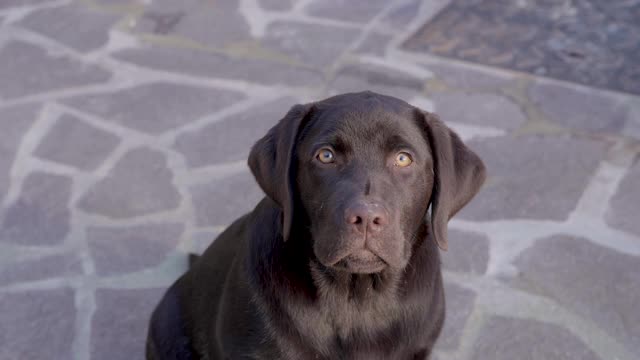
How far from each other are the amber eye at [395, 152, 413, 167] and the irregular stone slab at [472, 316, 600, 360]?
1.26m

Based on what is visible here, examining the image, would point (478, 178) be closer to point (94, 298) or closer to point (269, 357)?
point (269, 357)

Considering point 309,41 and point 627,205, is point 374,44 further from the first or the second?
point 627,205

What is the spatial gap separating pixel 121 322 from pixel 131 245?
0.54 meters

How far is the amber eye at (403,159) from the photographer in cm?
277

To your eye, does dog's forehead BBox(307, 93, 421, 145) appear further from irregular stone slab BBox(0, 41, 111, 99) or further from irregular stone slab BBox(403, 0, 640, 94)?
irregular stone slab BBox(0, 41, 111, 99)

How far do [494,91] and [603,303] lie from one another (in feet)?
6.23

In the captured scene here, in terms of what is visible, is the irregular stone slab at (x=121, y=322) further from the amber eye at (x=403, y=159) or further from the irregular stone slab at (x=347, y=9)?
the irregular stone slab at (x=347, y=9)

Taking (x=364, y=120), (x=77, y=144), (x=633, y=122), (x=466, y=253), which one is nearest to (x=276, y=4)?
(x=77, y=144)

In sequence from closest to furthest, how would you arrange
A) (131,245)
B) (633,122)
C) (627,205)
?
(131,245) → (627,205) → (633,122)

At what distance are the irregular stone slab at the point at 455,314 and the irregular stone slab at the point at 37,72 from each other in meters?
2.89

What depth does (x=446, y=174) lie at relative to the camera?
9.19ft

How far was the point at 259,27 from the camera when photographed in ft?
20.5

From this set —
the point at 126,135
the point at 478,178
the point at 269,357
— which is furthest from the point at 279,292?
the point at 126,135

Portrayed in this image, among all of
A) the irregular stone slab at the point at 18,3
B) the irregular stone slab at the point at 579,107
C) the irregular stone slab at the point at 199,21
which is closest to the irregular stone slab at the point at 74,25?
the irregular stone slab at the point at 18,3
